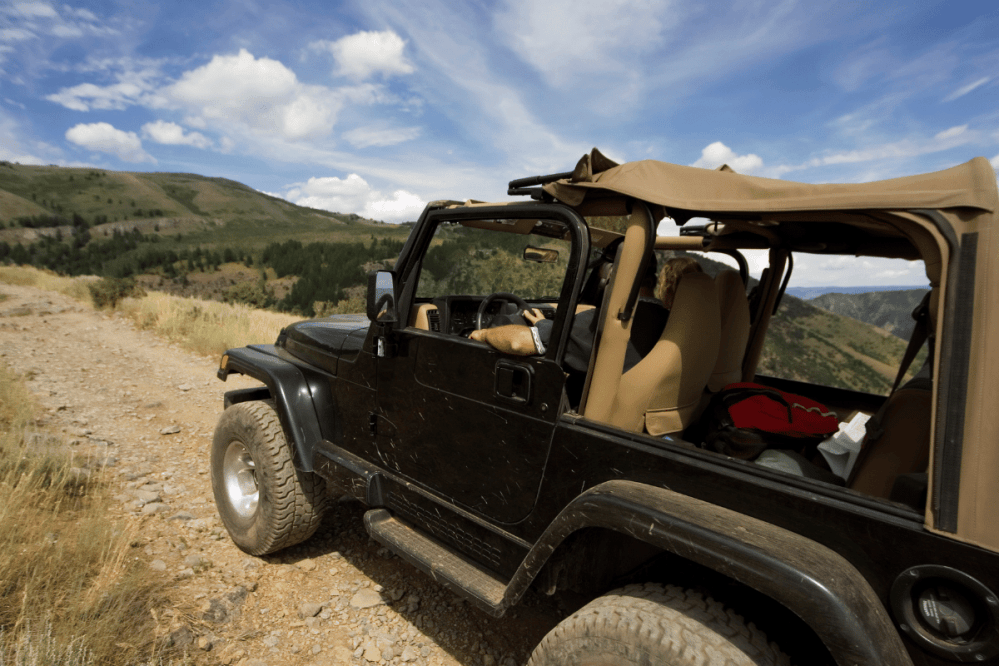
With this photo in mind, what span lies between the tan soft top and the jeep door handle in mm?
626

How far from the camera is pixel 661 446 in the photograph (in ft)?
5.21

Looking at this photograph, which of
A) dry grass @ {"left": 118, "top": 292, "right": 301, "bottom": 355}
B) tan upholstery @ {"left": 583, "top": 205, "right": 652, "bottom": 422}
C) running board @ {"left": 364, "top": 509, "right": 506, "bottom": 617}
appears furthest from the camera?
dry grass @ {"left": 118, "top": 292, "right": 301, "bottom": 355}

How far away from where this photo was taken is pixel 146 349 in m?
8.65

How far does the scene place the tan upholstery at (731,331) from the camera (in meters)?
2.42

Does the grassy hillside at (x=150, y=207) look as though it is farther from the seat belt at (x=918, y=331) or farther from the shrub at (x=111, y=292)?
the seat belt at (x=918, y=331)

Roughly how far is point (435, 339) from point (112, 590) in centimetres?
188

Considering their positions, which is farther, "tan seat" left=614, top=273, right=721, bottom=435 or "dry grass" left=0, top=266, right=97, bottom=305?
"dry grass" left=0, top=266, right=97, bottom=305

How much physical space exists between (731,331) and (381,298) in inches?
62.7

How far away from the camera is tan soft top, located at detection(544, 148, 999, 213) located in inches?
46.8

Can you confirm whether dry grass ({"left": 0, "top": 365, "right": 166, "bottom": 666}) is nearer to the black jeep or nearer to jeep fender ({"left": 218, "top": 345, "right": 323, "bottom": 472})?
the black jeep

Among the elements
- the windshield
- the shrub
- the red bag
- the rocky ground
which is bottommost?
the shrub

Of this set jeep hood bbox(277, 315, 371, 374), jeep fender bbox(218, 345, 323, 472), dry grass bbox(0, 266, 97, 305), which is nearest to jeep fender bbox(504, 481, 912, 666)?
jeep hood bbox(277, 315, 371, 374)

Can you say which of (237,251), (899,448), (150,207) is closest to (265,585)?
(899,448)

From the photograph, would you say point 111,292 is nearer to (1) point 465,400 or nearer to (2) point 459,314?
(2) point 459,314
